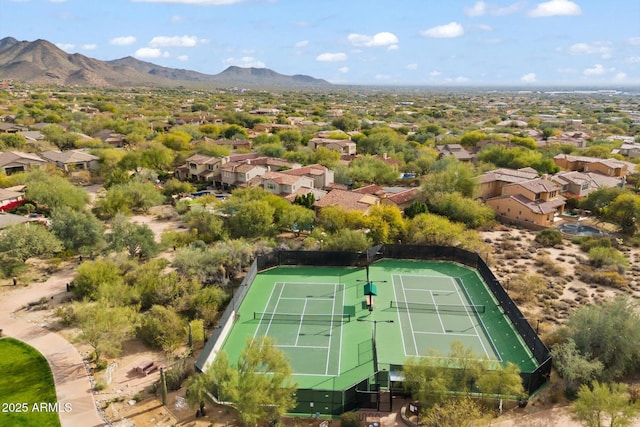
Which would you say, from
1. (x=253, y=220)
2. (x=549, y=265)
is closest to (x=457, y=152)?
(x=549, y=265)

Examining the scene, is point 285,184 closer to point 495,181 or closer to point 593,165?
point 495,181

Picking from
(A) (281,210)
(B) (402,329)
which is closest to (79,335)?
(B) (402,329)

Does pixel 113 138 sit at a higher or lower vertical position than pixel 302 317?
higher

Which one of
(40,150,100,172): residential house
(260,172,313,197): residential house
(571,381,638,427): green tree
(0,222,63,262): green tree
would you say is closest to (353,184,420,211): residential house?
(260,172,313,197): residential house

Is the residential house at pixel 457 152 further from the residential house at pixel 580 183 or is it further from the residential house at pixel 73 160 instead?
the residential house at pixel 73 160

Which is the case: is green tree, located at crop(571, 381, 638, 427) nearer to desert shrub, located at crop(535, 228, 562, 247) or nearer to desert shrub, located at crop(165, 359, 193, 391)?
desert shrub, located at crop(165, 359, 193, 391)
